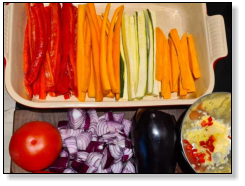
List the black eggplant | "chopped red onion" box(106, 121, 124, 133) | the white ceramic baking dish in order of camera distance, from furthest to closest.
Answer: "chopped red onion" box(106, 121, 124, 133), the white ceramic baking dish, the black eggplant

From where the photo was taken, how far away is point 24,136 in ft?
4.56

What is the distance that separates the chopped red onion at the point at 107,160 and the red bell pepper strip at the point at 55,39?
1.47 ft

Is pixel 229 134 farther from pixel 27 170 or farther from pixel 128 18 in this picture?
pixel 27 170

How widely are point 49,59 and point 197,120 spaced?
2.72 feet

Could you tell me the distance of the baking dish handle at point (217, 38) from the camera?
1.58 metres

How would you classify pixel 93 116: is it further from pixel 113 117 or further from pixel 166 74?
pixel 166 74

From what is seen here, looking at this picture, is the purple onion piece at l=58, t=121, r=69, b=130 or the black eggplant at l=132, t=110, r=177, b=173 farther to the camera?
the purple onion piece at l=58, t=121, r=69, b=130

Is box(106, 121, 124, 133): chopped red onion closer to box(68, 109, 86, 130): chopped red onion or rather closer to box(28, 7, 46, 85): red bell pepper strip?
box(68, 109, 86, 130): chopped red onion

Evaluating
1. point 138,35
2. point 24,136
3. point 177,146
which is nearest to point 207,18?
point 138,35

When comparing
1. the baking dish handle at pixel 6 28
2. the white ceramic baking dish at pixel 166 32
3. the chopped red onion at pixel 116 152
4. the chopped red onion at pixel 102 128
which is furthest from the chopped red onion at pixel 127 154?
the baking dish handle at pixel 6 28

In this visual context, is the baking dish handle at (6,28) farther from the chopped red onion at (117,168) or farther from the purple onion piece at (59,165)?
the chopped red onion at (117,168)

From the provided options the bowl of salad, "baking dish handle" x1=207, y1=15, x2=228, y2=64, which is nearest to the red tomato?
the bowl of salad

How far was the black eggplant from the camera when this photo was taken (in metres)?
1.31

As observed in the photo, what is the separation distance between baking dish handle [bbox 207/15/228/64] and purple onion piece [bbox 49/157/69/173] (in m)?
0.96
